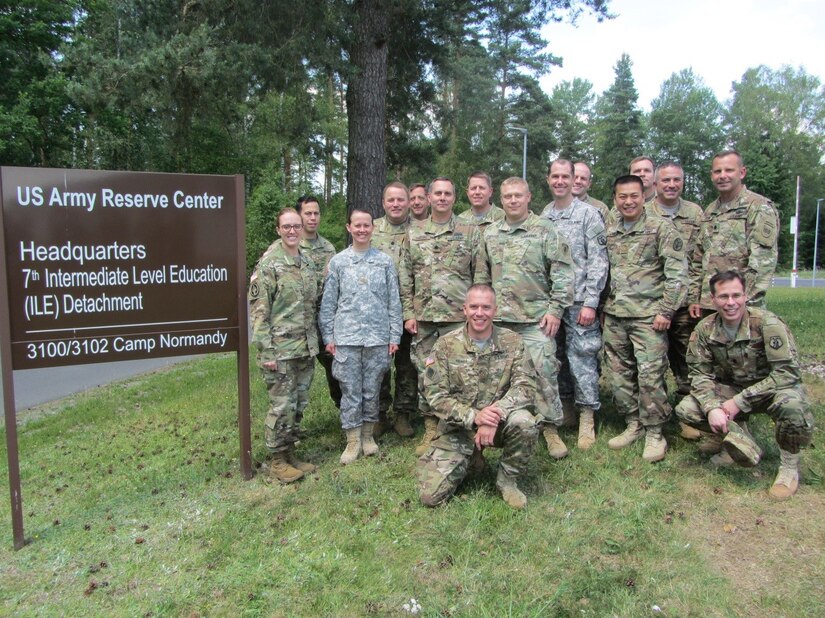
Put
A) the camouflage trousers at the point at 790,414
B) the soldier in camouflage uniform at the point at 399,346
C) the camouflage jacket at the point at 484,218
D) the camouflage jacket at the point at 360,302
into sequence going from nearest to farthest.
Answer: the camouflage trousers at the point at 790,414, the camouflage jacket at the point at 360,302, the camouflage jacket at the point at 484,218, the soldier in camouflage uniform at the point at 399,346

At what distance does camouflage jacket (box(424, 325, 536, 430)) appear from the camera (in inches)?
161

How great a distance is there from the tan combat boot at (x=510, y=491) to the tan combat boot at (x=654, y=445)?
121 centimetres

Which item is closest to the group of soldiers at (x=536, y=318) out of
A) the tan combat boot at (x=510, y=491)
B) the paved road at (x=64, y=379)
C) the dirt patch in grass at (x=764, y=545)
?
the tan combat boot at (x=510, y=491)

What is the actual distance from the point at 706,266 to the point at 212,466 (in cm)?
456

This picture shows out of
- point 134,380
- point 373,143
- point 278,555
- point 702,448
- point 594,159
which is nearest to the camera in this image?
point 278,555

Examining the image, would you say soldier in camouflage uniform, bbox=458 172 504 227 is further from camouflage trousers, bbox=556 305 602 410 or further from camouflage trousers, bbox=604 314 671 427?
camouflage trousers, bbox=604 314 671 427

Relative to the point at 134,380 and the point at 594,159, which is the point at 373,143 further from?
the point at 594,159

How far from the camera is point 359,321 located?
4898mm

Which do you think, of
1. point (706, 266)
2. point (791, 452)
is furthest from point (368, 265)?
point (791, 452)

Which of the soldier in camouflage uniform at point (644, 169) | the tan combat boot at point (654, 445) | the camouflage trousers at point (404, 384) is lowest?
the tan combat boot at point (654, 445)

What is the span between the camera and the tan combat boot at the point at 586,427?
4988 mm

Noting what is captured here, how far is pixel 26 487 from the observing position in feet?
16.7

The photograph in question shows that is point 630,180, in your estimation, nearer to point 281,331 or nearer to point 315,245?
point 315,245

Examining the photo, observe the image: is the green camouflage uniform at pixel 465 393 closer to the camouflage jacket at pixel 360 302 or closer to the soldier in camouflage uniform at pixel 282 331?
the camouflage jacket at pixel 360 302
